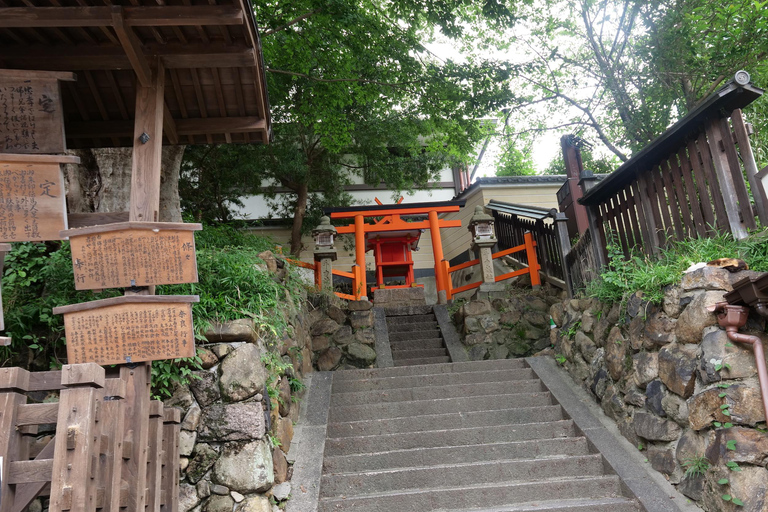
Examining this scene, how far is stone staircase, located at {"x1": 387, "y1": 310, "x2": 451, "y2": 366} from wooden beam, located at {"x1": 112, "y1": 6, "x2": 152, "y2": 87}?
572 cm

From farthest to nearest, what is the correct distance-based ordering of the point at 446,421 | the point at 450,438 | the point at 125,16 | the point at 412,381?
the point at 412,381
the point at 446,421
the point at 450,438
the point at 125,16

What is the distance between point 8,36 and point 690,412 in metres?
6.39

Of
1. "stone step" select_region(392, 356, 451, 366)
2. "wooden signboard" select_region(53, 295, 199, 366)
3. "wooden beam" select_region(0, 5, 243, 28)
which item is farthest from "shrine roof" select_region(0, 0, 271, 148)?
"stone step" select_region(392, 356, 451, 366)

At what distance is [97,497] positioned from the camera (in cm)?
290

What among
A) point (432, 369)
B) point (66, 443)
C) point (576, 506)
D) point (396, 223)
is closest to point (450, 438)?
point (576, 506)

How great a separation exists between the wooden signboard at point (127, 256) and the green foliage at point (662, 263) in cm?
414

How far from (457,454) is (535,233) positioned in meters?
6.11

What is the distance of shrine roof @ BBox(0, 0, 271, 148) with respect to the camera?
4.01 m

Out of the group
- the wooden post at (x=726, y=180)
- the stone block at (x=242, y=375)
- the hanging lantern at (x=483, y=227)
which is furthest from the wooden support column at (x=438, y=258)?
the wooden post at (x=726, y=180)

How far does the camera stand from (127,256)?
382 cm

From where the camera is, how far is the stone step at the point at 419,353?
350 inches

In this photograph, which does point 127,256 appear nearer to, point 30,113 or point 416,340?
point 30,113

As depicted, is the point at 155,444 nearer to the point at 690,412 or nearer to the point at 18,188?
the point at 18,188

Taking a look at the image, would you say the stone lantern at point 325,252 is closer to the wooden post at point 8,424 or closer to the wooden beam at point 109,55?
the wooden beam at point 109,55
